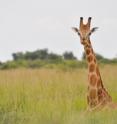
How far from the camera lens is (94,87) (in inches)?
307

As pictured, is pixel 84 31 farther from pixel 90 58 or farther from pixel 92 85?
pixel 92 85

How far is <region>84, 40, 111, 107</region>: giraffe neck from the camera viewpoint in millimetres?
7672

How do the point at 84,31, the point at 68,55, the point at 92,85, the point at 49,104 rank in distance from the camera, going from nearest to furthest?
the point at 49,104 < the point at 84,31 < the point at 92,85 < the point at 68,55

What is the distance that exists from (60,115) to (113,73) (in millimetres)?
6596

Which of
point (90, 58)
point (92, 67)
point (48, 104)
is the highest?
point (90, 58)

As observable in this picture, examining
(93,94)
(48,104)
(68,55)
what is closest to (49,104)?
(48,104)

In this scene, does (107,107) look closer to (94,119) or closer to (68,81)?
(94,119)

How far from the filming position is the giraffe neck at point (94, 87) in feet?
25.2

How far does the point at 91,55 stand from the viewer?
8156 millimetres

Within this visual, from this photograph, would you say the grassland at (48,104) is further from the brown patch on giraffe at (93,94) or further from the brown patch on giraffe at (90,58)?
the brown patch on giraffe at (90,58)

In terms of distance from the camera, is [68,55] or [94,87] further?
[68,55]

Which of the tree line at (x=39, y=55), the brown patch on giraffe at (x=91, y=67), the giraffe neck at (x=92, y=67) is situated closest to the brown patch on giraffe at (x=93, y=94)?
the giraffe neck at (x=92, y=67)

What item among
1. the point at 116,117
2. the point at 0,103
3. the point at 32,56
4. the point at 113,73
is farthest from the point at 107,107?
the point at 32,56

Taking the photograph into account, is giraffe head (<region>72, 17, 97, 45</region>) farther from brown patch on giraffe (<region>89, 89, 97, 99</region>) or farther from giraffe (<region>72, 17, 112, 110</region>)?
brown patch on giraffe (<region>89, 89, 97, 99</region>)
